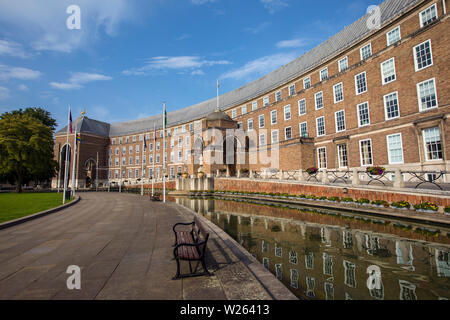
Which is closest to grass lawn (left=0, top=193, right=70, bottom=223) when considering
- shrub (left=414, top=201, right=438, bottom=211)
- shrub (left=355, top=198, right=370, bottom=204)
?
shrub (left=355, top=198, right=370, bottom=204)

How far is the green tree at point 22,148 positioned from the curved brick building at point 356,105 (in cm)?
2146

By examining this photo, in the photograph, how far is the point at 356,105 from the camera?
24.6 metres

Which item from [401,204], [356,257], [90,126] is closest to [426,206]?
[401,204]

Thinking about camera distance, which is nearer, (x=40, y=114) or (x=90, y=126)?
(x=40, y=114)

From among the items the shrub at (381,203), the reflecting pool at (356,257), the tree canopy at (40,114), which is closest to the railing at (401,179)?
the shrub at (381,203)

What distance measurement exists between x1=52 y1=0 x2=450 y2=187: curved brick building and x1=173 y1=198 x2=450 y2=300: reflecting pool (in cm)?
1253

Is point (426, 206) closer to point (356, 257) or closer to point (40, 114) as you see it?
point (356, 257)

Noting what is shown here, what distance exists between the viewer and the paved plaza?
12.1 feet

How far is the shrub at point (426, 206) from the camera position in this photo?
10.5 metres

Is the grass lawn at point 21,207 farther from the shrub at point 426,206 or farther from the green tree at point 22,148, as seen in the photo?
the green tree at point 22,148

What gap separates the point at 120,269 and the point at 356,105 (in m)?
27.3

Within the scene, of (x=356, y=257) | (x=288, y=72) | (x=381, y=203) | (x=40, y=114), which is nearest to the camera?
(x=356, y=257)

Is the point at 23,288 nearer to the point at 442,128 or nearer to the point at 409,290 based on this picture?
the point at 409,290

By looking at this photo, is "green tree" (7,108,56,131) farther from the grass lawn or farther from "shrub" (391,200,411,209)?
Answer: "shrub" (391,200,411,209)
